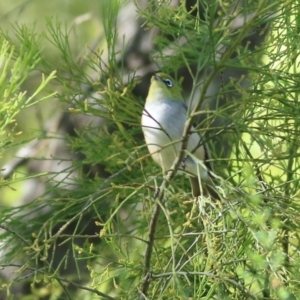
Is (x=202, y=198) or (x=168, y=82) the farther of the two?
(x=168, y=82)

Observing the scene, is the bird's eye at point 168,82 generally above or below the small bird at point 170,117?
above

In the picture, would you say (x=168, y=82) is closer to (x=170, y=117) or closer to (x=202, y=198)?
(x=170, y=117)

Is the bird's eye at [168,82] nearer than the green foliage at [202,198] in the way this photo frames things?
No

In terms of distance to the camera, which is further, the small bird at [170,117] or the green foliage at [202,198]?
the small bird at [170,117]

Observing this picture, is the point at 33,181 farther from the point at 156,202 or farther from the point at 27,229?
the point at 156,202

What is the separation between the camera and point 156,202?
1.21 meters

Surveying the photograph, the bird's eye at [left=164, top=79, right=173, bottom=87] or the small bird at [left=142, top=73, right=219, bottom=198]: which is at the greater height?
the bird's eye at [left=164, top=79, right=173, bottom=87]

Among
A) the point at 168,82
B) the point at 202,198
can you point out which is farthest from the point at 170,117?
the point at 202,198

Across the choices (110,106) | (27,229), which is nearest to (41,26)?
(27,229)

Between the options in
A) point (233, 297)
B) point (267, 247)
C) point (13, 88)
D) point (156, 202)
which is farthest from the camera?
point (233, 297)

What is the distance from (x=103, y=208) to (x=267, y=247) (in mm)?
1135

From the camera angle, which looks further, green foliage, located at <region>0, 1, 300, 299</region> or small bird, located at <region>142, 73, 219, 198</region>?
small bird, located at <region>142, 73, 219, 198</region>

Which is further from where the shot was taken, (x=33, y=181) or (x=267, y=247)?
(x=33, y=181)

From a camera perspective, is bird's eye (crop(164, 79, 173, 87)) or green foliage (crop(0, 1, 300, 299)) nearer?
green foliage (crop(0, 1, 300, 299))
